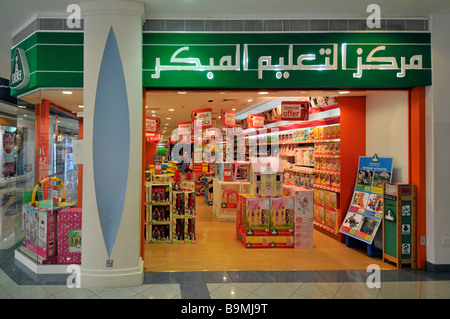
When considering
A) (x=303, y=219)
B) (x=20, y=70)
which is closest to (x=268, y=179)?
(x=303, y=219)

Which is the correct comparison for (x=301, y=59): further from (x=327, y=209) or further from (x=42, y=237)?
(x=42, y=237)

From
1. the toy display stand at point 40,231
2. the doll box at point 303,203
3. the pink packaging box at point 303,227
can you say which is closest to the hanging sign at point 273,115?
the doll box at point 303,203

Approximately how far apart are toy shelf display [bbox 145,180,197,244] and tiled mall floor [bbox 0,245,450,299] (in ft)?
5.77

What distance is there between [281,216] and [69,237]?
364 centimetres

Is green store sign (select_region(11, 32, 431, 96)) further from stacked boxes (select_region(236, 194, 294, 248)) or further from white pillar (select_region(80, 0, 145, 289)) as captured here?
stacked boxes (select_region(236, 194, 294, 248))

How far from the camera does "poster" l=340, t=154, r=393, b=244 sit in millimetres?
5238

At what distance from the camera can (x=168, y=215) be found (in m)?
6.20

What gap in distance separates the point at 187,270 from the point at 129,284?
924 millimetres

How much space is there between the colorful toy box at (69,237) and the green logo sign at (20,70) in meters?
1.98

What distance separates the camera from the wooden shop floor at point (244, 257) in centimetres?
471

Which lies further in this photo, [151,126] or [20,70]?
[151,126]

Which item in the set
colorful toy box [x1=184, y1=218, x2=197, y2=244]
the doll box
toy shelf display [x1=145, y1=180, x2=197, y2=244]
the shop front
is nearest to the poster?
the shop front

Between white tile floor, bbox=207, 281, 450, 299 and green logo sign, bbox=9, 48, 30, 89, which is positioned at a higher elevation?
green logo sign, bbox=9, 48, 30, 89
